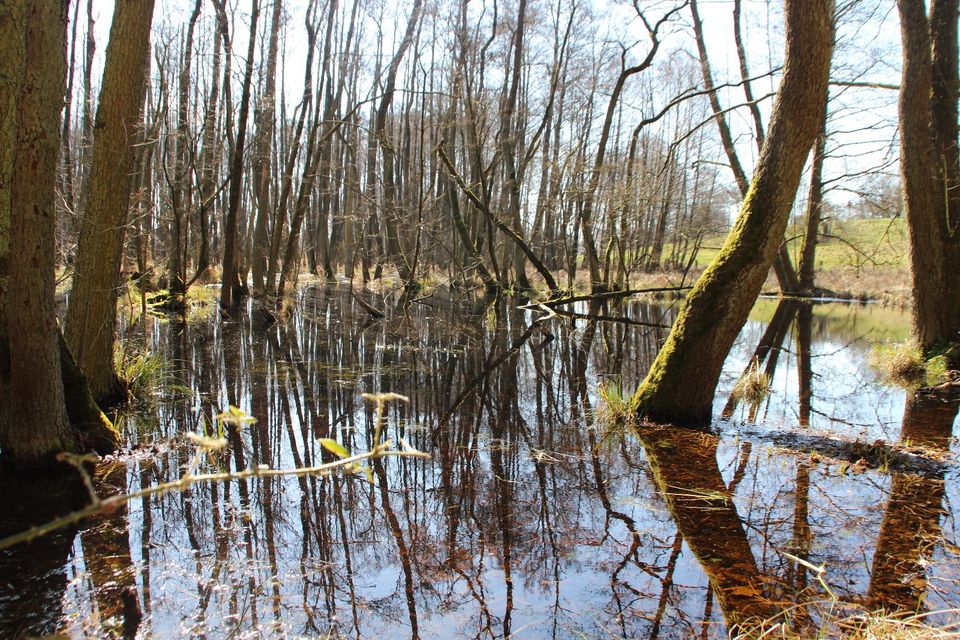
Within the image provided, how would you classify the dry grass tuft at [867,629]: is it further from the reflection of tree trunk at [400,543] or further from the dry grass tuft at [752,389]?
the dry grass tuft at [752,389]

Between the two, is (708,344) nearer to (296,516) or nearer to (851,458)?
(851,458)

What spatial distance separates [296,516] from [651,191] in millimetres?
13002

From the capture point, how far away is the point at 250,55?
12.7m

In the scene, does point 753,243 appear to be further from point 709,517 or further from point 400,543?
point 400,543

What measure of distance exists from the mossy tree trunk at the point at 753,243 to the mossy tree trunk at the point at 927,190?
3655 millimetres

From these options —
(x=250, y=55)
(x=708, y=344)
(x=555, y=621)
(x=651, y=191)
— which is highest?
(x=250, y=55)

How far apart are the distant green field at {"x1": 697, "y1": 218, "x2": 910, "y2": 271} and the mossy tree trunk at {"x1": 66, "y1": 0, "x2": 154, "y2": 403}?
10338mm

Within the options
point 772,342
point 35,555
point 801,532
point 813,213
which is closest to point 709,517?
point 801,532

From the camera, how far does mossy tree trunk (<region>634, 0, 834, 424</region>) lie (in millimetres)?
5230

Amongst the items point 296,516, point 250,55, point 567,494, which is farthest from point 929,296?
point 250,55

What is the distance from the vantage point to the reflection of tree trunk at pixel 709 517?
295 centimetres

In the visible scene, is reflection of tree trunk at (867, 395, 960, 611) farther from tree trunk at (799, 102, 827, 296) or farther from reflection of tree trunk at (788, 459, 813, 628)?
tree trunk at (799, 102, 827, 296)

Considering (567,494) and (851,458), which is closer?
(567,494)

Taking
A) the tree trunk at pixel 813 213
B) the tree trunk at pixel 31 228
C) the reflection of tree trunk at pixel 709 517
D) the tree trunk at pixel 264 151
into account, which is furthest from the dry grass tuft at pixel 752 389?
the tree trunk at pixel 264 151
